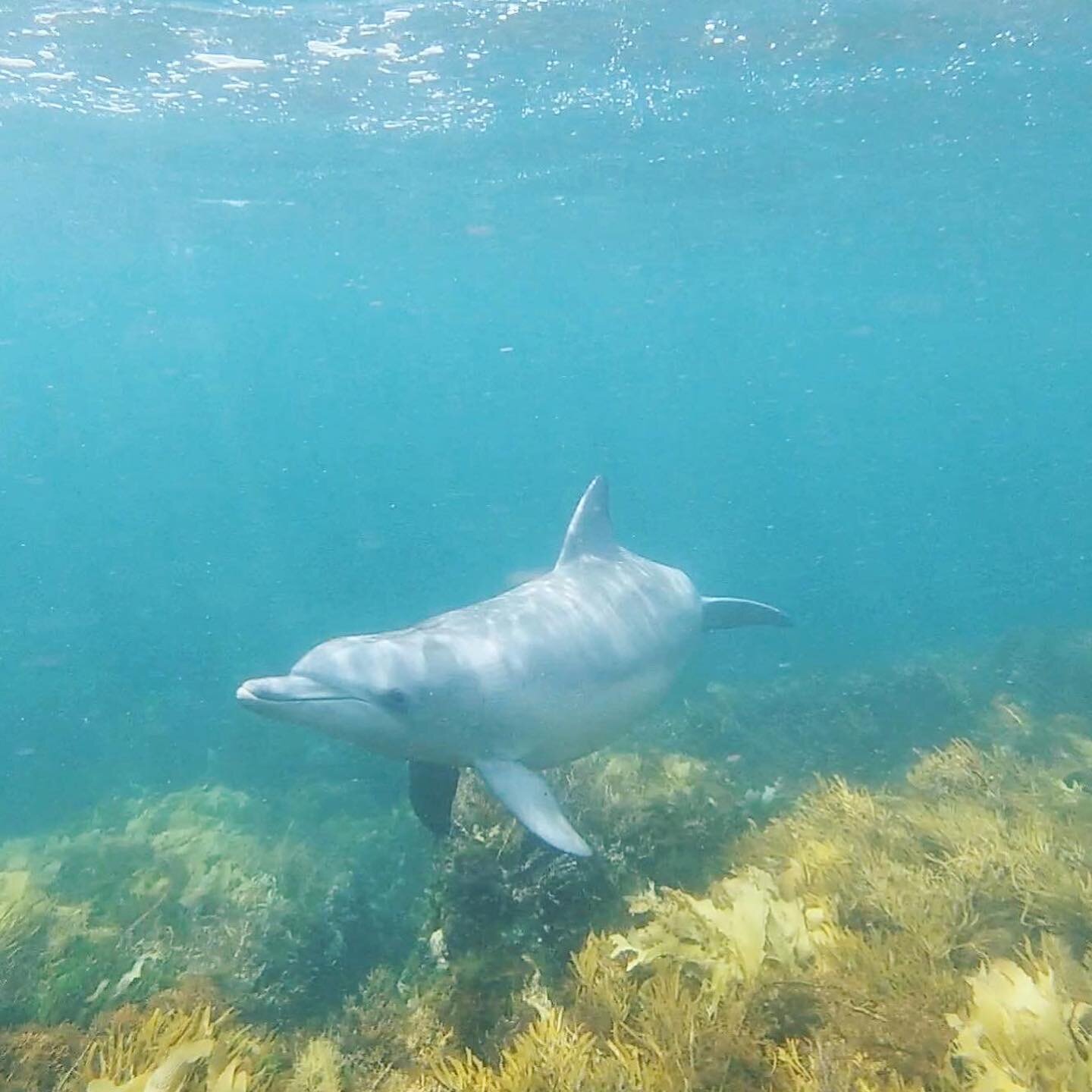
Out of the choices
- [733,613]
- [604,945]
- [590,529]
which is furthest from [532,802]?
[733,613]

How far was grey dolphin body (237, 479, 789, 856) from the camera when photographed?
622 centimetres

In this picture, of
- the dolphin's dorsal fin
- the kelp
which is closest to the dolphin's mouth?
the kelp

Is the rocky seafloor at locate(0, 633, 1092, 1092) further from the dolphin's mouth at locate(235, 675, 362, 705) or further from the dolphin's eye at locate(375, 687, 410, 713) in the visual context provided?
the dolphin's mouth at locate(235, 675, 362, 705)

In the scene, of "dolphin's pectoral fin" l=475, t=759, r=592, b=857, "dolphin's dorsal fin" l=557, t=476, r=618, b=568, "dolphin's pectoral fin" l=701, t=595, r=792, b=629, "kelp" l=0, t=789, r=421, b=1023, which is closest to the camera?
"dolphin's pectoral fin" l=475, t=759, r=592, b=857

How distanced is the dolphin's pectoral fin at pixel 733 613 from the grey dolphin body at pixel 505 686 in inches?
47.5

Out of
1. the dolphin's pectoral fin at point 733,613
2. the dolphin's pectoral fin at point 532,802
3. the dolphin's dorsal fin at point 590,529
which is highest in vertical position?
the dolphin's dorsal fin at point 590,529

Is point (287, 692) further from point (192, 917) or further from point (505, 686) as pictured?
point (192, 917)

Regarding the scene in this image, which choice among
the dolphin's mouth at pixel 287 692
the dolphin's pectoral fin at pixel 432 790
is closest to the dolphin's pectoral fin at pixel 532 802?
the dolphin's pectoral fin at pixel 432 790

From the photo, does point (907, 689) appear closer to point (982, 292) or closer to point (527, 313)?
point (982, 292)

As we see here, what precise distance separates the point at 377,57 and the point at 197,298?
165ft

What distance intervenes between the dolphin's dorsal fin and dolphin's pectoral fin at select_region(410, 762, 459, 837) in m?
2.59

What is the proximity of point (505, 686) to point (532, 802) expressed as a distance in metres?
0.91

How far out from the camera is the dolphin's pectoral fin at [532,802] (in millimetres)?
5890

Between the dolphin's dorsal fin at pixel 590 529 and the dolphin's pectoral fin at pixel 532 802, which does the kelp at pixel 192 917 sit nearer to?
the dolphin's pectoral fin at pixel 532 802
